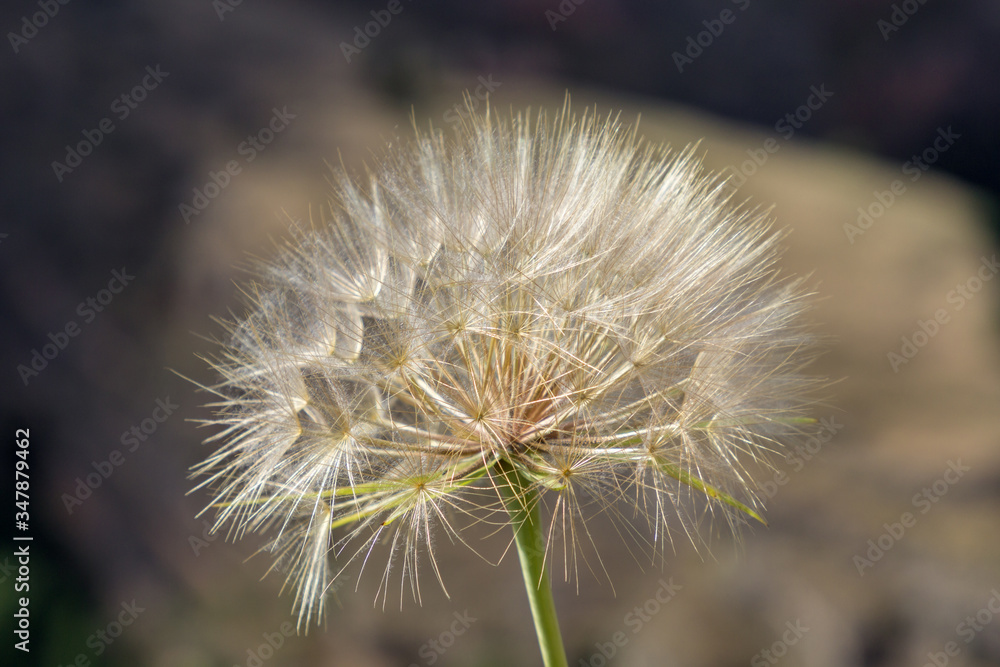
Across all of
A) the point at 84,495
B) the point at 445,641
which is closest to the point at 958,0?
the point at 445,641
